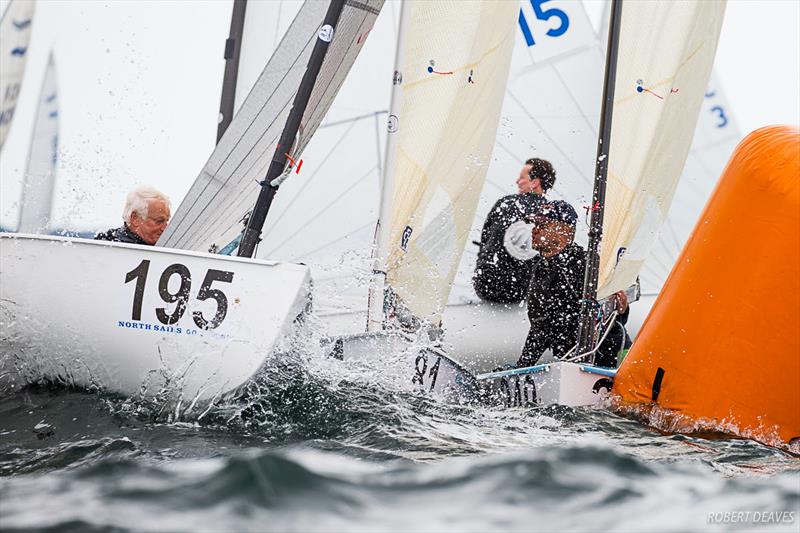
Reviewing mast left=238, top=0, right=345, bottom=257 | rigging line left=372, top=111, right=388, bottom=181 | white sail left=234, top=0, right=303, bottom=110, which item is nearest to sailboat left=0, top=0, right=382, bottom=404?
mast left=238, top=0, right=345, bottom=257

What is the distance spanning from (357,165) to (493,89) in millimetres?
Answer: 1196

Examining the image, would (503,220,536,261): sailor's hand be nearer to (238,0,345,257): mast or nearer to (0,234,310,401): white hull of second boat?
(238,0,345,257): mast

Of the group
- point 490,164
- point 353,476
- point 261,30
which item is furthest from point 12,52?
point 353,476

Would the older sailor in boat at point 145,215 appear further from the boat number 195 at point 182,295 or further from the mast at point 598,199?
the mast at point 598,199

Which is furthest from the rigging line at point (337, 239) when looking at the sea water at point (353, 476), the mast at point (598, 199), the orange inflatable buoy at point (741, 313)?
the sea water at point (353, 476)

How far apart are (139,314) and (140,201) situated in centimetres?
83

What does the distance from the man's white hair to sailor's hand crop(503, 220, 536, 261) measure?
2064 mm

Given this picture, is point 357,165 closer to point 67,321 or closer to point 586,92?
point 586,92

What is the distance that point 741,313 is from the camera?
279cm

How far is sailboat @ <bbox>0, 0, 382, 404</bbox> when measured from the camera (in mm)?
2652

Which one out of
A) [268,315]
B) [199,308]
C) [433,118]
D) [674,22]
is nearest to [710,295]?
[268,315]

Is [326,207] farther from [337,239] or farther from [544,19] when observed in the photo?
[544,19]

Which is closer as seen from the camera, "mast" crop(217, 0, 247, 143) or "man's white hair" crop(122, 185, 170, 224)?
"man's white hair" crop(122, 185, 170, 224)

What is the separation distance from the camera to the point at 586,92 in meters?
6.44
